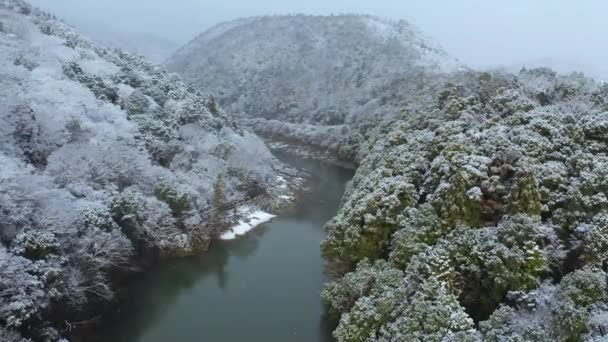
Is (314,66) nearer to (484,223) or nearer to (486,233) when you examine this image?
(484,223)

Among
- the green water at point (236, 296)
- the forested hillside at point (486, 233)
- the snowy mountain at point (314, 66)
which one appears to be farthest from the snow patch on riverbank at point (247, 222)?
the snowy mountain at point (314, 66)

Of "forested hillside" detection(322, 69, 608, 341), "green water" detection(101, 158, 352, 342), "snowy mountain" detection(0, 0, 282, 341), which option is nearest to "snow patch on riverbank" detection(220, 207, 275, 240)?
"green water" detection(101, 158, 352, 342)

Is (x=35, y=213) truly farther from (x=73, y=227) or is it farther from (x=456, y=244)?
(x=456, y=244)

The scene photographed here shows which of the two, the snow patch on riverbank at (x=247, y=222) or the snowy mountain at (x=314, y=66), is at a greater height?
the snowy mountain at (x=314, y=66)

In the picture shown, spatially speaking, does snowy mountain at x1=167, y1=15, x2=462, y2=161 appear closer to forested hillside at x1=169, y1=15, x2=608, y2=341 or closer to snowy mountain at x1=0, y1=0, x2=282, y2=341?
snowy mountain at x1=0, y1=0, x2=282, y2=341

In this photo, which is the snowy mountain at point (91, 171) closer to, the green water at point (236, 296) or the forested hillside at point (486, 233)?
the green water at point (236, 296)

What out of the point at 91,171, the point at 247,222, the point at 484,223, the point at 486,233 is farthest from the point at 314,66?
the point at 486,233
